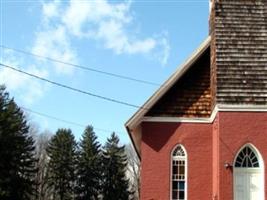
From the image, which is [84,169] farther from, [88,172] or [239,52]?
[239,52]

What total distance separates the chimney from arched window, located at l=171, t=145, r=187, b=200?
2313 millimetres

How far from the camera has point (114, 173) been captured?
6812 cm

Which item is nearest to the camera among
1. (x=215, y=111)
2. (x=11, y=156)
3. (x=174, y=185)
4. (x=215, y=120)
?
(x=215, y=111)

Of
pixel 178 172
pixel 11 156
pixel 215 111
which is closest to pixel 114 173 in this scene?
pixel 11 156

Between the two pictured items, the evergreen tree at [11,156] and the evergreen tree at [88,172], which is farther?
the evergreen tree at [88,172]

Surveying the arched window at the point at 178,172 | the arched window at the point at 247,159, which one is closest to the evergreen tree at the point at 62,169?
the arched window at the point at 178,172

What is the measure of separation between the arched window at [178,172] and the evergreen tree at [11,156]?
25.5 m

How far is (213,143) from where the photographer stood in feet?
70.0

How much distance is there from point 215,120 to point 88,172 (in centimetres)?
4755

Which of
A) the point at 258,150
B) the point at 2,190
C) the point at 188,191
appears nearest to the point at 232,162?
the point at 258,150

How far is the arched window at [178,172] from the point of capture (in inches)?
845

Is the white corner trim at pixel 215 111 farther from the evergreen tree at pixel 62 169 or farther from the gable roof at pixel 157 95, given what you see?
the evergreen tree at pixel 62 169

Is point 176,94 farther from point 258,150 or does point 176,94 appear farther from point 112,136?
point 112,136

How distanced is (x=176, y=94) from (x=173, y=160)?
246 cm
